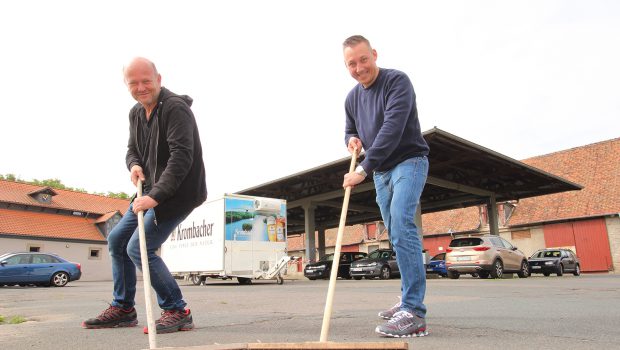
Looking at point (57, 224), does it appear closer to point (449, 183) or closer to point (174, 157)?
point (449, 183)

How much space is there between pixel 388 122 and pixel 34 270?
1978cm

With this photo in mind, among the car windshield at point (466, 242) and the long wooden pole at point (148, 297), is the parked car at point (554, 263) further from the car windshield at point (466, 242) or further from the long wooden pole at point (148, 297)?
the long wooden pole at point (148, 297)

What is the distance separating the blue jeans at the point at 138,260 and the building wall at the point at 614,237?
30.3 m

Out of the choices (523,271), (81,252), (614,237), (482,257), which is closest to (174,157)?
(482,257)

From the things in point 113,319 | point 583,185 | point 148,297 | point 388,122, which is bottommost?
point 113,319

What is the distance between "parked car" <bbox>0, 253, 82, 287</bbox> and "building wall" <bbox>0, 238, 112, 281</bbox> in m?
14.8

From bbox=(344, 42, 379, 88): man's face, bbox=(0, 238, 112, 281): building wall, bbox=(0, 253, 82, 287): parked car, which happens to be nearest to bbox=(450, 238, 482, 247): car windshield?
bbox=(344, 42, 379, 88): man's face

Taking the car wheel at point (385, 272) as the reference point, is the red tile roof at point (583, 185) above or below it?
above

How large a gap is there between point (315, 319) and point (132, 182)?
6.76 ft

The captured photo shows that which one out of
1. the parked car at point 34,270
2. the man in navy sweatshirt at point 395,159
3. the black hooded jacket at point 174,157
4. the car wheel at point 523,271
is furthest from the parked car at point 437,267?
the black hooded jacket at point 174,157

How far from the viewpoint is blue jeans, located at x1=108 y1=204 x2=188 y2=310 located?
3.50 metres

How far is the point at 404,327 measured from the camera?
3115mm

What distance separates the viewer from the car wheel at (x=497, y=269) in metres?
16.1

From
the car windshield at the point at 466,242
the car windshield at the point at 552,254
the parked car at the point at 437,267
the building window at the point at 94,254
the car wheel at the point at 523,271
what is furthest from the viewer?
the building window at the point at 94,254
